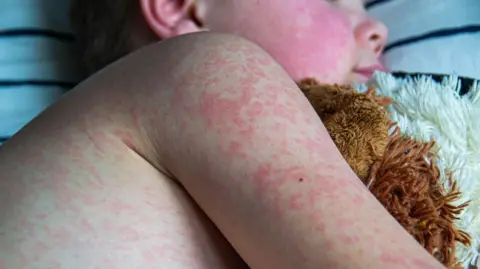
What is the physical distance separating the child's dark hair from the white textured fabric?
0.41 meters

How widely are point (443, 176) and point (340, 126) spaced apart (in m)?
0.15

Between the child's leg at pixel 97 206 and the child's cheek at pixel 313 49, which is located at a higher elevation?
the child's cheek at pixel 313 49

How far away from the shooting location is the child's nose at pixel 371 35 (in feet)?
3.36

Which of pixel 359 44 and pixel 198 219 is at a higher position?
pixel 359 44

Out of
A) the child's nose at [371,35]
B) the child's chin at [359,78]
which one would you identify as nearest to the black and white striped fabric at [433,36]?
the child's nose at [371,35]

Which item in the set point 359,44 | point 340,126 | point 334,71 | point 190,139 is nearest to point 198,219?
point 190,139

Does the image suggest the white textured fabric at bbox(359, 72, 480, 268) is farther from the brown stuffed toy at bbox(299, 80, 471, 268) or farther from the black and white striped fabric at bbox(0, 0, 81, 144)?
the black and white striped fabric at bbox(0, 0, 81, 144)

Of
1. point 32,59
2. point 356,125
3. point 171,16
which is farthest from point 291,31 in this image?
point 32,59

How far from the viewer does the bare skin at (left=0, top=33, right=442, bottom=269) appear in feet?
1.59

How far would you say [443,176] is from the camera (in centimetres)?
72

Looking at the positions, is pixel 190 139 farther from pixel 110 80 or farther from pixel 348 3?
pixel 348 3

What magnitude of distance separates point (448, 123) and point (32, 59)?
82 centimetres

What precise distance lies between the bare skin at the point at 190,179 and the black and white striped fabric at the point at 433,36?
1.93ft

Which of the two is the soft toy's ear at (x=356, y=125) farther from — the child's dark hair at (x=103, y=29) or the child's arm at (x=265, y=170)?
the child's dark hair at (x=103, y=29)
